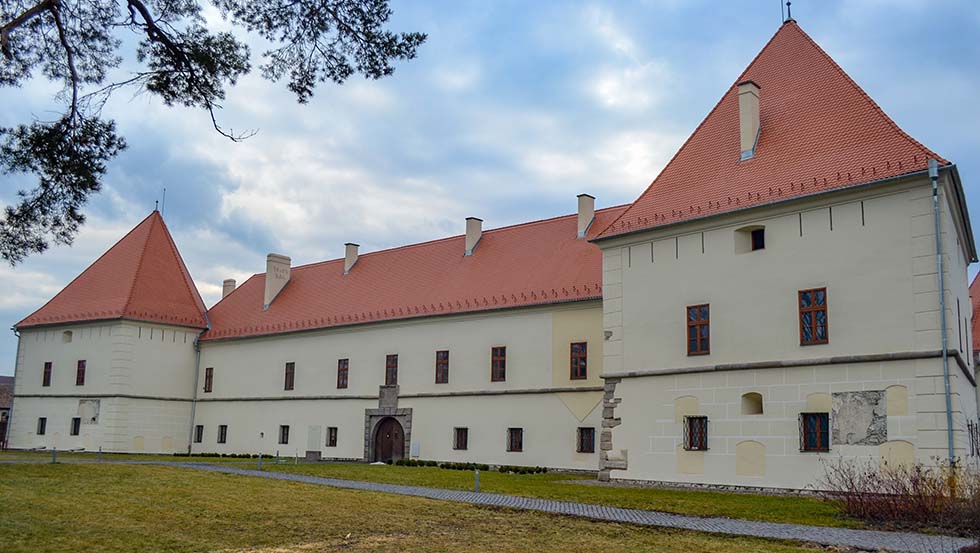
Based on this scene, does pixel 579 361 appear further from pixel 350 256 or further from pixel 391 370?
pixel 350 256

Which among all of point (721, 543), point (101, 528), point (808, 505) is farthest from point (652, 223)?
point (101, 528)

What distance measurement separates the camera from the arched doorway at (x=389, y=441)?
3097 cm

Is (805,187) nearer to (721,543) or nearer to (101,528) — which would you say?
(721,543)

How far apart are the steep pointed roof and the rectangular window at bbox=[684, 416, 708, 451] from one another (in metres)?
24.5

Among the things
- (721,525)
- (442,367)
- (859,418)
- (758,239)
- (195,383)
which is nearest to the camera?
(721,525)

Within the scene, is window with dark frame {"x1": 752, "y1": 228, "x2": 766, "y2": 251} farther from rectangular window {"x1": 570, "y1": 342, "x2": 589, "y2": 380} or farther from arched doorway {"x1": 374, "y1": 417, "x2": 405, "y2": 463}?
arched doorway {"x1": 374, "y1": 417, "x2": 405, "y2": 463}

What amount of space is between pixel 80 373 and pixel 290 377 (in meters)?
9.05

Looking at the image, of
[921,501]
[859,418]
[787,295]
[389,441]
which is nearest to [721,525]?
[921,501]

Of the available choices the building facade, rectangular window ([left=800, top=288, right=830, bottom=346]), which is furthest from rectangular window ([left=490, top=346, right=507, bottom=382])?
rectangular window ([left=800, top=288, right=830, bottom=346])

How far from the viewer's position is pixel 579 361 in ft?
86.5

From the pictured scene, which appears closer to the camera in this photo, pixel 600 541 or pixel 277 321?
pixel 600 541

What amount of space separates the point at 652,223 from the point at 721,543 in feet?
38.9

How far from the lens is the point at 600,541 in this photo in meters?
11.2

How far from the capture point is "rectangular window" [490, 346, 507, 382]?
2836cm
